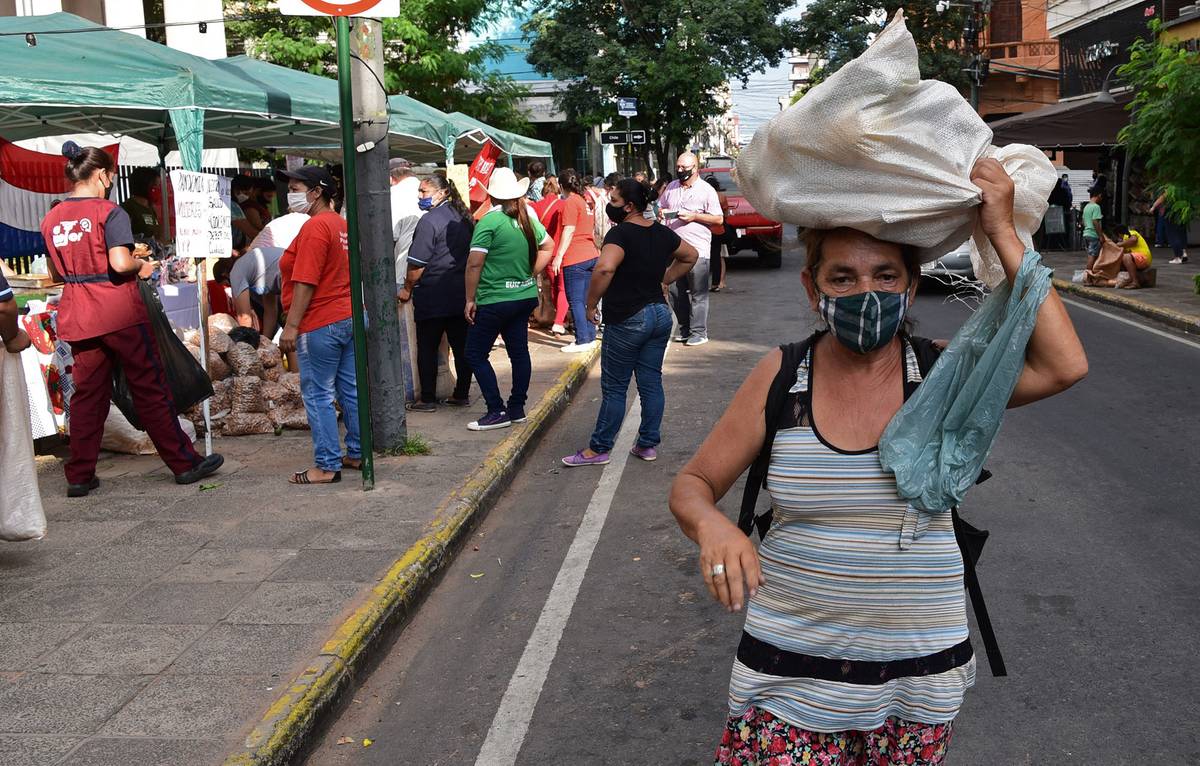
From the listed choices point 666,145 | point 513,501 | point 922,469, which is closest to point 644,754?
point 922,469

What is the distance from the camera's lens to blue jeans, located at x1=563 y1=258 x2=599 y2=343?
13.4 metres

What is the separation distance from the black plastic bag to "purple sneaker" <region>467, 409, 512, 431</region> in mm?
2187

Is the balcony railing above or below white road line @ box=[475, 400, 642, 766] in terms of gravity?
above

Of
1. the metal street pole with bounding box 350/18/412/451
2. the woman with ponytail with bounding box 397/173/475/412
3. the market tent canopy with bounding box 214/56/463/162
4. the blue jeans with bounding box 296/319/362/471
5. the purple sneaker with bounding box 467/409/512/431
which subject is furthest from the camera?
the market tent canopy with bounding box 214/56/463/162

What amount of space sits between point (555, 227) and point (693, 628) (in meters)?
9.05

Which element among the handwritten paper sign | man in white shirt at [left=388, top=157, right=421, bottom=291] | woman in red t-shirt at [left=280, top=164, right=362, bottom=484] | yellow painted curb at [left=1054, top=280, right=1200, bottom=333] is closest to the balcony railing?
yellow painted curb at [left=1054, top=280, right=1200, bottom=333]

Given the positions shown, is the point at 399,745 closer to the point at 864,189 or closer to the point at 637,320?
the point at 864,189

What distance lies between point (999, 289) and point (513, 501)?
563cm

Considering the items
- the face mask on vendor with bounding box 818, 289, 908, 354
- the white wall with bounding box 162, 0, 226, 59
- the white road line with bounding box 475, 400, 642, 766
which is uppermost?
the white wall with bounding box 162, 0, 226, 59

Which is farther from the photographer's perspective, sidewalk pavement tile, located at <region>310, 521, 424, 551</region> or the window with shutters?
the window with shutters

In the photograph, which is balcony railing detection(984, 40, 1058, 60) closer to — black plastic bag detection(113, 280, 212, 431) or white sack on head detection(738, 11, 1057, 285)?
black plastic bag detection(113, 280, 212, 431)

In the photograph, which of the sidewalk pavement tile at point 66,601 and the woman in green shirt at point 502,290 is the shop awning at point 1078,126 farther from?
the sidewalk pavement tile at point 66,601

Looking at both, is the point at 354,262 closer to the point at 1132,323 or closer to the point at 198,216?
the point at 198,216

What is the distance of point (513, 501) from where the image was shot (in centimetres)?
779
